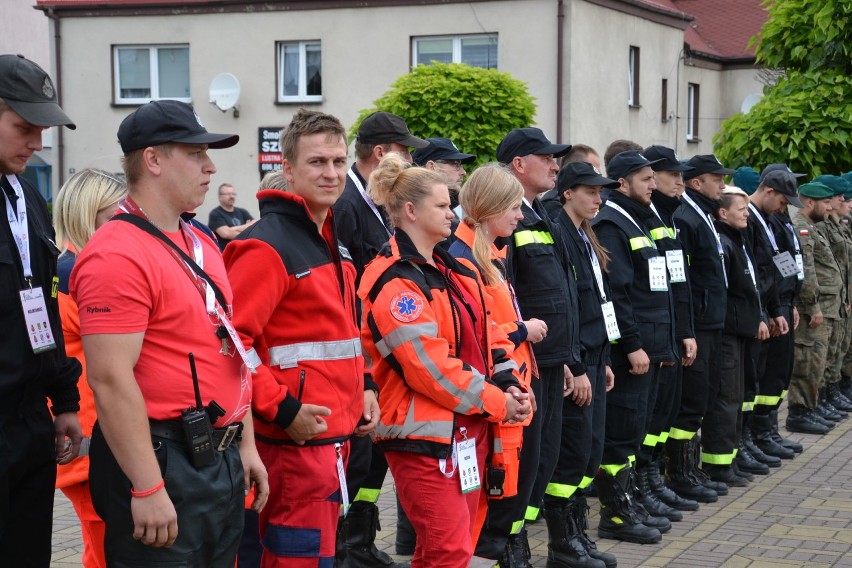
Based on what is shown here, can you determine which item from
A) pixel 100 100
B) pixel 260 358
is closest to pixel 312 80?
pixel 100 100

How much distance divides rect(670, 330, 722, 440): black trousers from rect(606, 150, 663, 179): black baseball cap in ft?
4.90

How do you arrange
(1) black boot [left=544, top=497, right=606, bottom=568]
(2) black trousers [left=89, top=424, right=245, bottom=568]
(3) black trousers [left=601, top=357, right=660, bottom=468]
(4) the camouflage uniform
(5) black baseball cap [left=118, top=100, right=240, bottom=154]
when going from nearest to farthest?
(2) black trousers [left=89, top=424, right=245, bottom=568] < (5) black baseball cap [left=118, top=100, right=240, bottom=154] < (1) black boot [left=544, top=497, right=606, bottom=568] < (3) black trousers [left=601, top=357, right=660, bottom=468] < (4) the camouflage uniform

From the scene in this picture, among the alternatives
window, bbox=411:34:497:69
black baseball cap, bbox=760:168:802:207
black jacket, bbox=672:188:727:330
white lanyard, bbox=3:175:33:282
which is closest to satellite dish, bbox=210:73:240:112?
window, bbox=411:34:497:69

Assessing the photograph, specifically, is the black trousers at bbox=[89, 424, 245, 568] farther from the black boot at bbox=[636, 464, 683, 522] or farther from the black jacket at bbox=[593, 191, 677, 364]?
the black boot at bbox=[636, 464, 683, 522]

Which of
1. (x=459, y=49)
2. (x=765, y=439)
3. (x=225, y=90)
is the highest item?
(x=459, y=49)

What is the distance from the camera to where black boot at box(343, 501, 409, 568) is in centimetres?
610

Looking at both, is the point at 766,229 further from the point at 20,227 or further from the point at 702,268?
the point at 20,227

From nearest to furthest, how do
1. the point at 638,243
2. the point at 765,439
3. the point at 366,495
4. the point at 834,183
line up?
the point at 366,495 < the point at 638,243 < the point at 765,439 < the point at 834,183

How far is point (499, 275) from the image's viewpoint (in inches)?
217

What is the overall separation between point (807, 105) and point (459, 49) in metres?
13.2

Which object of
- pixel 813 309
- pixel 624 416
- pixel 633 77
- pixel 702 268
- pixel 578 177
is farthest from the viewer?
pixel 633 77

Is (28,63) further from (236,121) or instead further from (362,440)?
(236,121)

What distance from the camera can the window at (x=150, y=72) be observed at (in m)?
28.2

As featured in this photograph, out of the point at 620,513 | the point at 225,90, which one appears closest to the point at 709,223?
the point at 620,513
